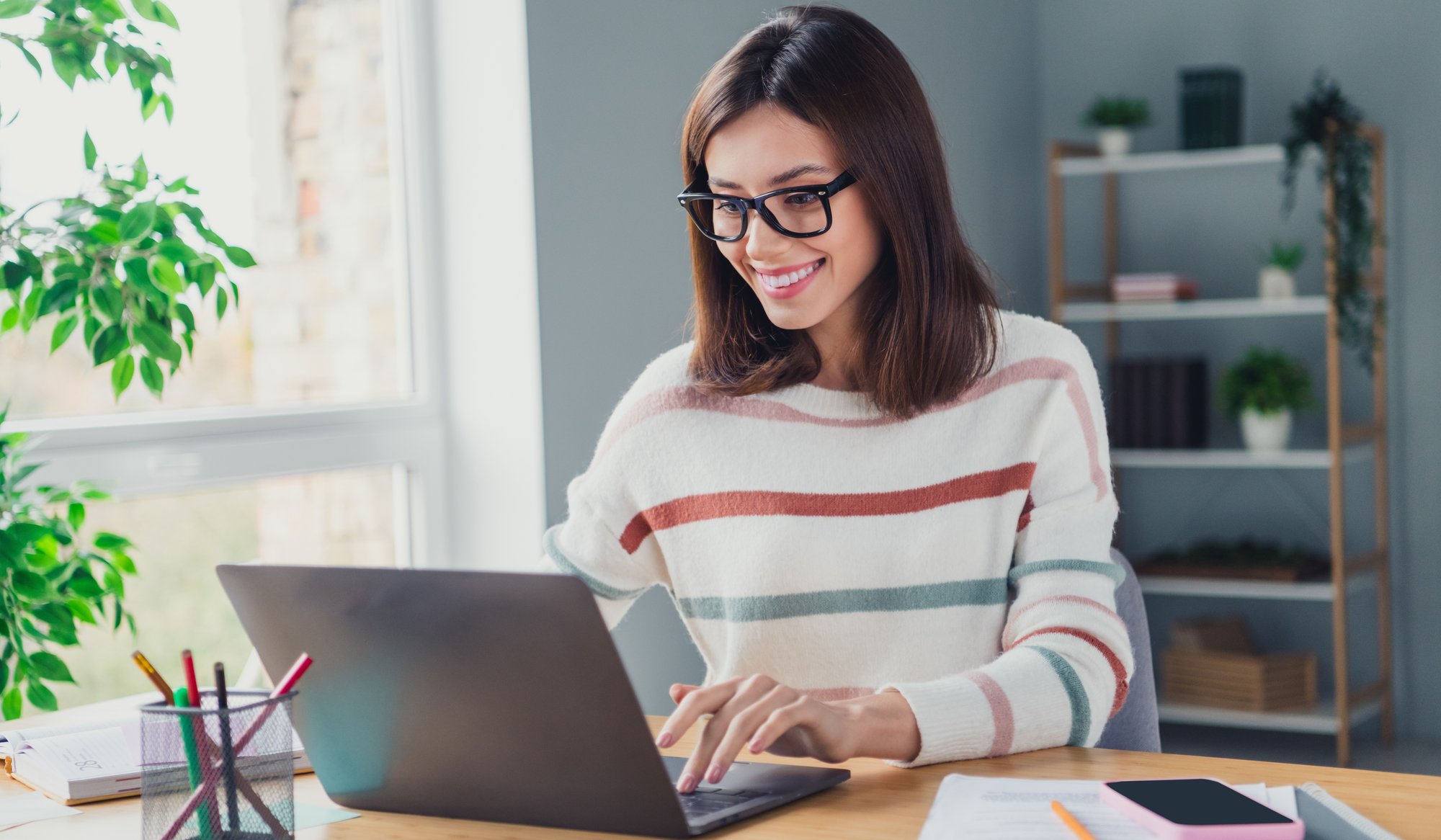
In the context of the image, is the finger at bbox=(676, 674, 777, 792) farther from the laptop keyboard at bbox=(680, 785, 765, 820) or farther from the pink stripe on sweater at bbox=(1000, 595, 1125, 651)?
the pink stripe on sweater at bbox=(1000, 595, 1125, 651)

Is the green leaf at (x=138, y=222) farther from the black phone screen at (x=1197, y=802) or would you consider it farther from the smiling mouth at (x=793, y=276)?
the black phone screen at (x=1197, y=802)

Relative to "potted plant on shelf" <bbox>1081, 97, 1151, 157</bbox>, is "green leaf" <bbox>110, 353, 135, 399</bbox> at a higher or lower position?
lower

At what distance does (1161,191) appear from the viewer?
4219mm

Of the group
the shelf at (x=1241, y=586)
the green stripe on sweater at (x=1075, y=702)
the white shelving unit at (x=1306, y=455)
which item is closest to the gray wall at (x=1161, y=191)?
the white shelving unit at (x=1306, y=455)

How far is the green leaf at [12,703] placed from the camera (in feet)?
5.06

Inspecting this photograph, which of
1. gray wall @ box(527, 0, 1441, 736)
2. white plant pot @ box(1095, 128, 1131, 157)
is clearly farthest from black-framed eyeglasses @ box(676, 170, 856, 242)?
white plant pot @ box(1095, 128, 1131, 157)

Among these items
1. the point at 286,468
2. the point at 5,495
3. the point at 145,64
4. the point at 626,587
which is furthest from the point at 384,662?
the point at 286,468

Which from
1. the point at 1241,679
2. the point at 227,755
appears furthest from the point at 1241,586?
the point at 227,755

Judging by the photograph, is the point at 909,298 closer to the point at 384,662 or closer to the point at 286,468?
the point at 384,662

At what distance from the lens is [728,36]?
2.95 meters

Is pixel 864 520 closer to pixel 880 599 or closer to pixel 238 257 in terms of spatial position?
pixel 880 599

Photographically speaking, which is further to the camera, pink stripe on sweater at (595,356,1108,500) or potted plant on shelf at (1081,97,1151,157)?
potted plant on shelf at (1081,97,1151,157)

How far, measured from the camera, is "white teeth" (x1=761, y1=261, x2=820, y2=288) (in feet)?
4.52

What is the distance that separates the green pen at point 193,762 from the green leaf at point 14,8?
0.95 metres
